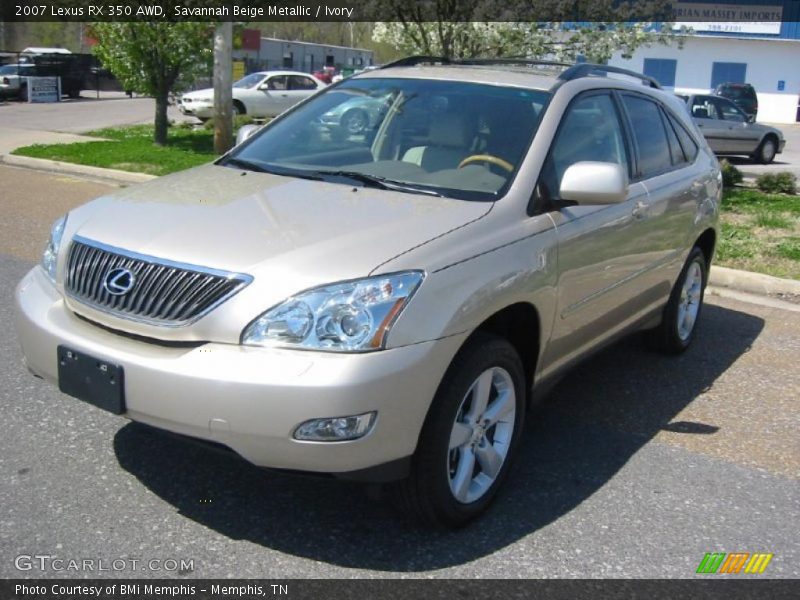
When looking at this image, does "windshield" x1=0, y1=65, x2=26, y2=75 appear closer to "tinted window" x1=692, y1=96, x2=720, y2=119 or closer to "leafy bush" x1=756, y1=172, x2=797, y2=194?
"tinted window" x1=692, y1=96, x2=720, y2=119

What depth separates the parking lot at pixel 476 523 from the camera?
3229mm

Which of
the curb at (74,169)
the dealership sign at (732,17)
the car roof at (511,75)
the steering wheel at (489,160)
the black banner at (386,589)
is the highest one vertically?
the dealership sign at (732,17)

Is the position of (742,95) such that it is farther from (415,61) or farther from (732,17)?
(415,61)

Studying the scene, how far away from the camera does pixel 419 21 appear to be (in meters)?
10.8

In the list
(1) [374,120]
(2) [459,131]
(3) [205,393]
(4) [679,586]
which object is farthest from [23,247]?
(4) [679,586]

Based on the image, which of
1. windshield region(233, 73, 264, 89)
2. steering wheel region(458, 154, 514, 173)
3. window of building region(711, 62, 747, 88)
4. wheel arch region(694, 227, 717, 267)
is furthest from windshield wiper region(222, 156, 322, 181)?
window of building region(711, 62, 747, 88)

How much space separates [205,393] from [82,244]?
0.96 metres

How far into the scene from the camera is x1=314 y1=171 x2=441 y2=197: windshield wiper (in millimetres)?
3822

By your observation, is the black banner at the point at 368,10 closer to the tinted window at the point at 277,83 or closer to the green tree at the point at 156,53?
the green tree at the point at 156,53

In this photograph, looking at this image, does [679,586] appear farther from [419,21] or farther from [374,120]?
[419,21]

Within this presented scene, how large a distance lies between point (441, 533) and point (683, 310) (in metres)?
2.96

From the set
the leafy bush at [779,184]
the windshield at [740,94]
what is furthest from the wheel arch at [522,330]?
the windshield at [740,94]

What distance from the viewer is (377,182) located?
12.9ft

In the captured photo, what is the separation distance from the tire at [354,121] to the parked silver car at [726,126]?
54.2ft
